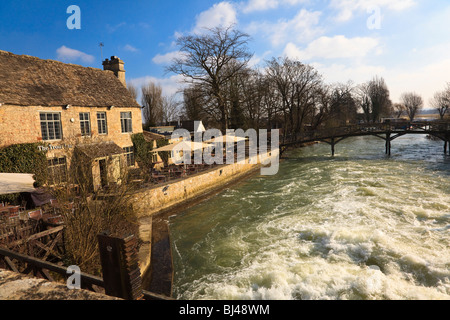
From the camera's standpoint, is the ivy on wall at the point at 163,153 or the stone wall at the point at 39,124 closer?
the stone wall at the point at 39,124

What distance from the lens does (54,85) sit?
53.2ft

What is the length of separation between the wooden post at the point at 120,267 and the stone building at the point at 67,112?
22.1 feet

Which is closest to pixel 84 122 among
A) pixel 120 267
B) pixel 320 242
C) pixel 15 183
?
pixel 15 183

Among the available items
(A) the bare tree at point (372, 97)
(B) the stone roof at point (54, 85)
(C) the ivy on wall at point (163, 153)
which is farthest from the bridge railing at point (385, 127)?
(A) the bare tree at point (372, 97)

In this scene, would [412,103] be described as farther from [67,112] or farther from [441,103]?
[67,112]

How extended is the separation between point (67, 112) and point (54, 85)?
7.08ft

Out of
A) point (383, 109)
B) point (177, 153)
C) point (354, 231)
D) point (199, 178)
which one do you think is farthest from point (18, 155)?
point (383, 109)

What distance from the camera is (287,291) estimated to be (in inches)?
296

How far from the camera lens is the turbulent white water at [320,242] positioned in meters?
7.68

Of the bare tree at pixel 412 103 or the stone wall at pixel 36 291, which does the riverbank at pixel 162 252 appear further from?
the bare tree at pixel 412 103

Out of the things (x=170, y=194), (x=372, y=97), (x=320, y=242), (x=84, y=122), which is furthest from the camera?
(x=372, y=97)

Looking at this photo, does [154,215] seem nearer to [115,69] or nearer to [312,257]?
[312,257]

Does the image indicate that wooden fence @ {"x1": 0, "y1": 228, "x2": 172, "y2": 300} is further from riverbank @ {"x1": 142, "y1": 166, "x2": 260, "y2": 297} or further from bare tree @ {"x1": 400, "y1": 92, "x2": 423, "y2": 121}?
bare tree @ {"x1": 400, "y1": 92, "x2": 423, "y2": 121}
